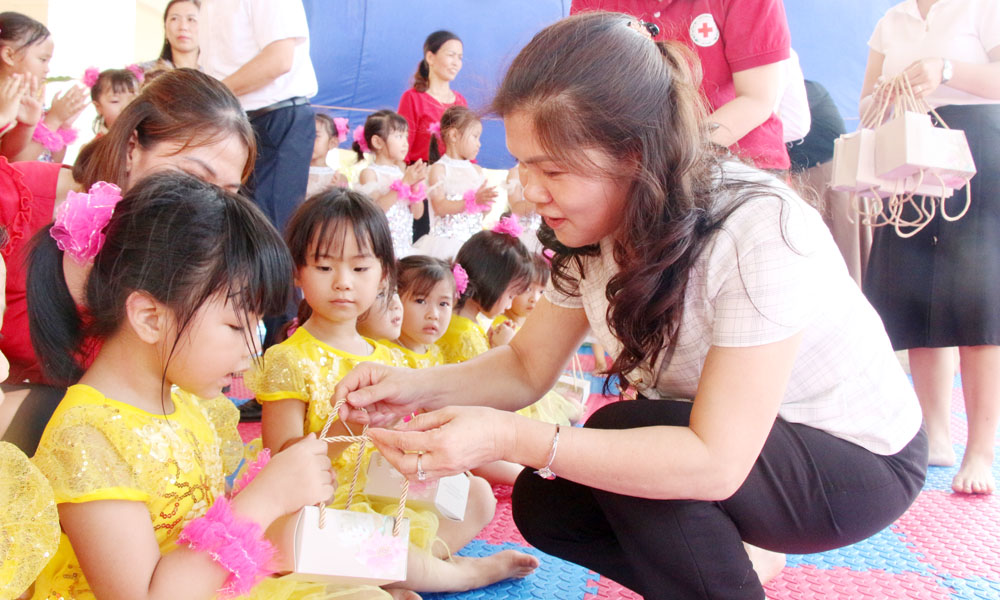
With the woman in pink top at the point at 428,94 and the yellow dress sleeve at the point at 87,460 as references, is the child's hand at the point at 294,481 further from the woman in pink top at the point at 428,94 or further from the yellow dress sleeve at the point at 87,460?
the woman in pink top at the point at 428,94

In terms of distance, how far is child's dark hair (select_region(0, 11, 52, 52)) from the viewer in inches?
101

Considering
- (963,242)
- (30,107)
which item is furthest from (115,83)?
(963,242)

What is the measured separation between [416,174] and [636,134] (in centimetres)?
274

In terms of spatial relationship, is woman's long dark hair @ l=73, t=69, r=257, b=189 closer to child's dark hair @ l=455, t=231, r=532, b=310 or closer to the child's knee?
the child's knee

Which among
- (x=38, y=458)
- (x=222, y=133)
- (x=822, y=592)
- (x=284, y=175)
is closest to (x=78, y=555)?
(x=38, y=458)

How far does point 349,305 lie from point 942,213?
147cm

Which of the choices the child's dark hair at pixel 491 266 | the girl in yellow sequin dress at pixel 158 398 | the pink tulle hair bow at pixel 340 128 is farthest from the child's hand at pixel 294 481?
the pink tulle hair bow at pixel 340 128

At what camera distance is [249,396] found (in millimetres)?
2873

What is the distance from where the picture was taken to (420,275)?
2279mm

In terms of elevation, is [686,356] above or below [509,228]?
above

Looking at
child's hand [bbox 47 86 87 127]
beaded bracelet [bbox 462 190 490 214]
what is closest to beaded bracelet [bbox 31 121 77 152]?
child's hand [bbox 47 86 87 127]

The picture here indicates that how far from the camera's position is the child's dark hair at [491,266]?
9.10 ft

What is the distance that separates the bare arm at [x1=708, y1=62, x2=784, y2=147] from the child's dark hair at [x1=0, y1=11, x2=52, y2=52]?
7.40 ft

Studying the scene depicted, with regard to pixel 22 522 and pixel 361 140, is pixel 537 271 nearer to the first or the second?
pixel 361 140
